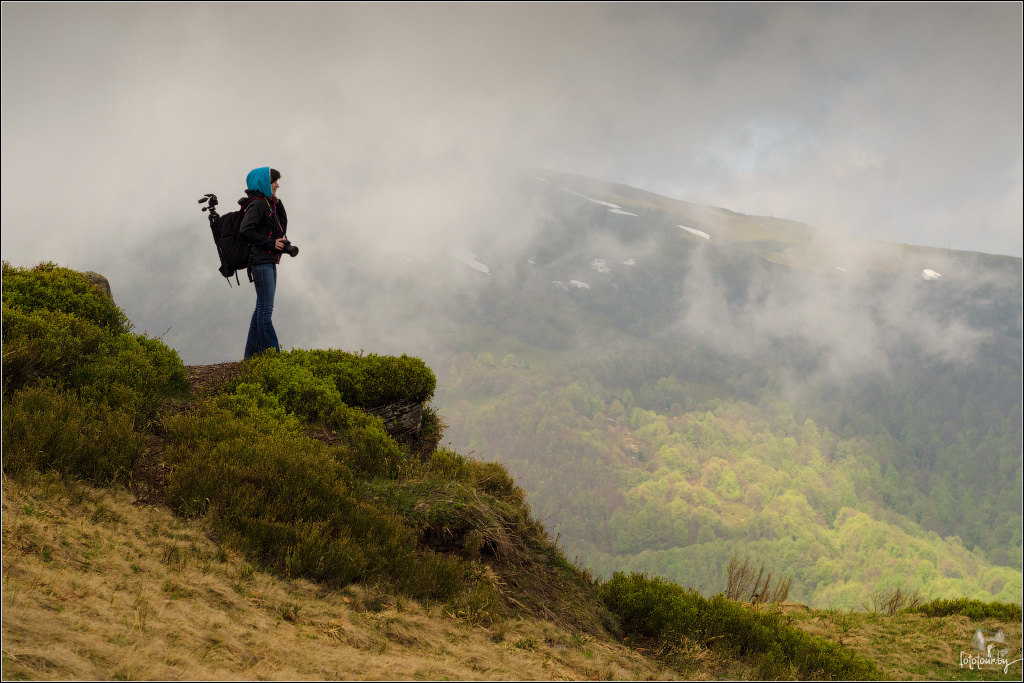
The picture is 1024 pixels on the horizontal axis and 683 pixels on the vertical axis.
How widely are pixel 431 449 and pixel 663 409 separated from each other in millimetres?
158410

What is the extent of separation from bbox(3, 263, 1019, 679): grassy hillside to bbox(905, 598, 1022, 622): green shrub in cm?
391

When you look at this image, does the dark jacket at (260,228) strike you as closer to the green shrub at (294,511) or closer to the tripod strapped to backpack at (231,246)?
the tripod strapped to backpack at (231,246)

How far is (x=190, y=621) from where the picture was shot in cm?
372

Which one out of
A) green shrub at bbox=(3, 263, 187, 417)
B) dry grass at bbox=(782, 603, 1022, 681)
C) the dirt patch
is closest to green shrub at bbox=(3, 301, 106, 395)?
green shrub at bbox=(3, 263, 187, 417)

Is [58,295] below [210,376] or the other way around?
the other way around

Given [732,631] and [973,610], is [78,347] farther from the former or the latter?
[973,610]

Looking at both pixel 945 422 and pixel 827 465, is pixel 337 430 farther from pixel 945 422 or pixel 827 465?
pixel 945 422

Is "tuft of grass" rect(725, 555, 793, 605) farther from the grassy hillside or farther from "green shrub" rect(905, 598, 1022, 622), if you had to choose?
the grassy hillside

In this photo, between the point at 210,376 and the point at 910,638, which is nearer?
the point at 210,376

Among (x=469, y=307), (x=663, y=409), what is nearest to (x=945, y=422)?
(x=663, y=409)

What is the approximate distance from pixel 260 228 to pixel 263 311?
1.30 metres

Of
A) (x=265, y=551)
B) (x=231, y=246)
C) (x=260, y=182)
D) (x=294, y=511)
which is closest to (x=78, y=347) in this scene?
(x=231, y=246)

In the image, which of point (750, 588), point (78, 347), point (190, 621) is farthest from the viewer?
point (750, 588)

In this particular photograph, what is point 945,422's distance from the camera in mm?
177125
